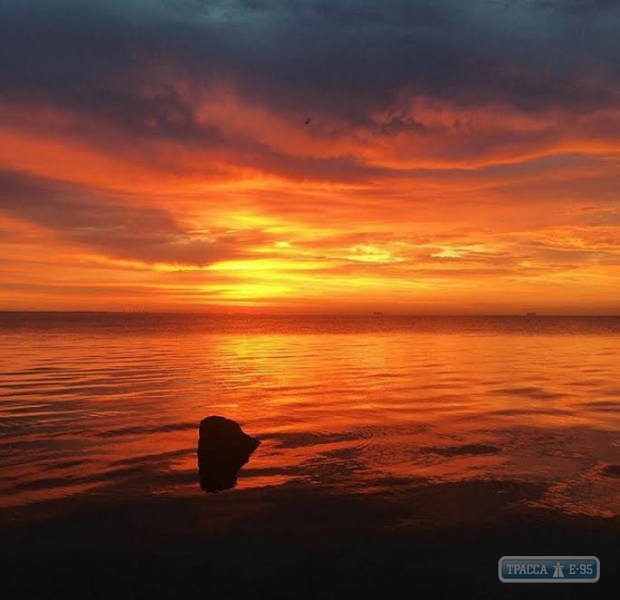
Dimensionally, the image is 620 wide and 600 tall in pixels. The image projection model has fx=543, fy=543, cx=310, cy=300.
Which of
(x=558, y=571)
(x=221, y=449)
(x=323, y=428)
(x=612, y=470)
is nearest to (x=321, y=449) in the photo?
(x=323, y=428)

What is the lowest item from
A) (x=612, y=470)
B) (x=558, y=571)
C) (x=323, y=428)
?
(x=558, y=571)

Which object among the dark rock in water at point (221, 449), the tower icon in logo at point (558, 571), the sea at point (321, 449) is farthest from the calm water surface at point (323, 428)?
the tower icon in logo at point (558, 571)

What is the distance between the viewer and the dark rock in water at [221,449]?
17.2m

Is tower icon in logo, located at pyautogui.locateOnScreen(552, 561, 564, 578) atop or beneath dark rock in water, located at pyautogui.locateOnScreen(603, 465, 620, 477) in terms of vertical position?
beneath

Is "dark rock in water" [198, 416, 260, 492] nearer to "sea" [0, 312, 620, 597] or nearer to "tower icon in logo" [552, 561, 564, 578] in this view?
"sea" [0, 312, 620, 597]

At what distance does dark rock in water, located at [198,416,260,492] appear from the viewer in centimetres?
1717

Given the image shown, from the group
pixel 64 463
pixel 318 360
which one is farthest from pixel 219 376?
pixel 64 463

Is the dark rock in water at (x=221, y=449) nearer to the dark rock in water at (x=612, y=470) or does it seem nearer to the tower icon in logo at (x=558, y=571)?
the tower icon in logo at (x=558, y=571)

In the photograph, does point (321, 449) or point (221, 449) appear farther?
point (321, 449)

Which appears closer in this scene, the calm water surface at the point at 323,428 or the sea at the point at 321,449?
the sea at the point at 321,449

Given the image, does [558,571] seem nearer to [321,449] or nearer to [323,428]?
[321,449]

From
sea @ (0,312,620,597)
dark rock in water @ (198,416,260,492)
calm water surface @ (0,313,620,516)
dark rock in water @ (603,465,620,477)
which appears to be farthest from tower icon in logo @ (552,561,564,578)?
dark rock in water @ (198,416,260,492)

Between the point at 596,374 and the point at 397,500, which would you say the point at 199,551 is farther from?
the point at 596,374

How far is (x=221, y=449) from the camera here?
Result: 59.4ft
